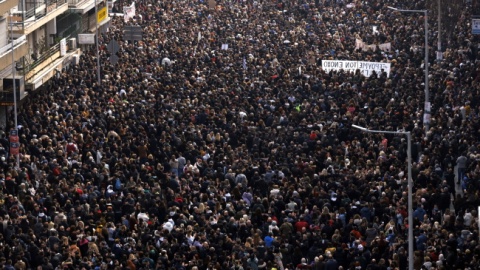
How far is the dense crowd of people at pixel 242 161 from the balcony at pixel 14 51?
1472 mm

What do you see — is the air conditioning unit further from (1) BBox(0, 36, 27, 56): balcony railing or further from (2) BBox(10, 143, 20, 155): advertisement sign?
(2) BBox(10, 143, 20, 155): advertisement sign

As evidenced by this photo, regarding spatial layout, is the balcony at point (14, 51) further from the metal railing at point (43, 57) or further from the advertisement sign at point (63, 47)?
the advertisement sign at point (63, 47)

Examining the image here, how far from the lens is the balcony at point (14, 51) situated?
56844 millimetres

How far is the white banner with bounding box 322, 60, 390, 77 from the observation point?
62.7m

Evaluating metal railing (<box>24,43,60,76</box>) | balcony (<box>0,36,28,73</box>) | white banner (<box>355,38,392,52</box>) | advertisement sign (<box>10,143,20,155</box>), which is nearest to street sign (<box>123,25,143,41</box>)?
metal railing (<box>24,43,60,76</box>)

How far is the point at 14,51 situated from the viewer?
189ft

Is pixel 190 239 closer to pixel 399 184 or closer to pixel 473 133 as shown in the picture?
pixel 399 184

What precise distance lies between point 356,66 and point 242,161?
1581cm

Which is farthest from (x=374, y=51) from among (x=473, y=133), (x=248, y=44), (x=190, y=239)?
(x=190, y=239)

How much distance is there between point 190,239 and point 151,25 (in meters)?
34.2

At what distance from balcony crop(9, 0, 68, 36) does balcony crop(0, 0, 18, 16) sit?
1.51 meters

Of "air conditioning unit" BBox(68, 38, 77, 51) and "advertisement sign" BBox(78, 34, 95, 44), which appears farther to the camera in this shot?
"air conditioning unit" BBox(68, 38, 77, 51)

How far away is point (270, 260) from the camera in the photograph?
40.1 meters

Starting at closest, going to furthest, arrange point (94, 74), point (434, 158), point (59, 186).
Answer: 1. point (59, 186)
2. point (434, 158)
3. point (94, 74)
